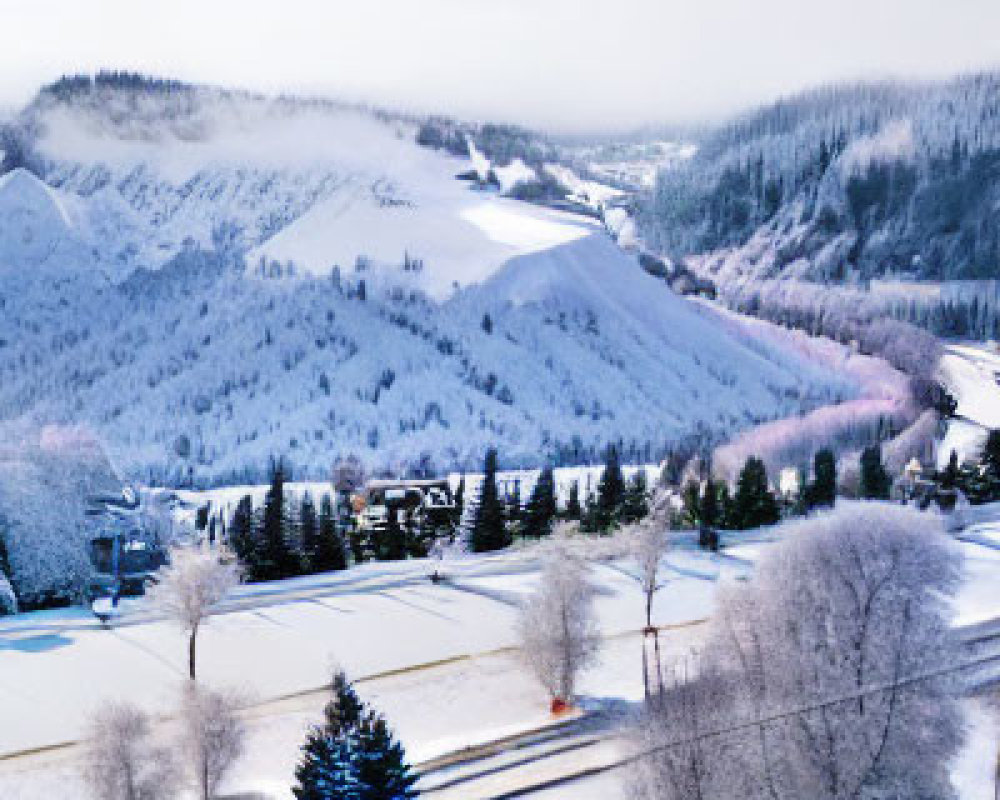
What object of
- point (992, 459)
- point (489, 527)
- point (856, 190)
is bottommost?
point (489, 527)

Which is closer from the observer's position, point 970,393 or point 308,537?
point 308,537

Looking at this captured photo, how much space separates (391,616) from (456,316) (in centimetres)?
1927

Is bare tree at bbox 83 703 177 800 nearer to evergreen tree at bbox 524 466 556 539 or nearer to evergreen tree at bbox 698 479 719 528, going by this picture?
evergreen tree at bbox 524 466 556 539

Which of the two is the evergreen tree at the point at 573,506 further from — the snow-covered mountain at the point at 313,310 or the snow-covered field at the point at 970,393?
the snow-covered field at the point at 970,393

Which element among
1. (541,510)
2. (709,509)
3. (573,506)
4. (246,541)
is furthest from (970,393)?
(246,541)

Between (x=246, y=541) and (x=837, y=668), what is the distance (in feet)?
37.0

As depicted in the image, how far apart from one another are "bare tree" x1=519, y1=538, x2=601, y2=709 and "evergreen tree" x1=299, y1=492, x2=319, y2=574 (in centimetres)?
604

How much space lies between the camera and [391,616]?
1808 centimetres

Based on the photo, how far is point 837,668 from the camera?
1160cm

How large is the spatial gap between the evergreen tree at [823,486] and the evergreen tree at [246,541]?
9.55m

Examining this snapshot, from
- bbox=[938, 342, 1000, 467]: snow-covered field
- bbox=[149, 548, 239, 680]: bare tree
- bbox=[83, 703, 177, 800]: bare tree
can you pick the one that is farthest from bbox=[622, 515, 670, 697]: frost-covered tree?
bbox=[938, 342, 1000, 467]: snow-covered field

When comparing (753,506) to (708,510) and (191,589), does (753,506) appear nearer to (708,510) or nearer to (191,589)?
(708,510)

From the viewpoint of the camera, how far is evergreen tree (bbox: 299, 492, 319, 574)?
67.1 feet

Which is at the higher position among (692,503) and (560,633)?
(560,633)
